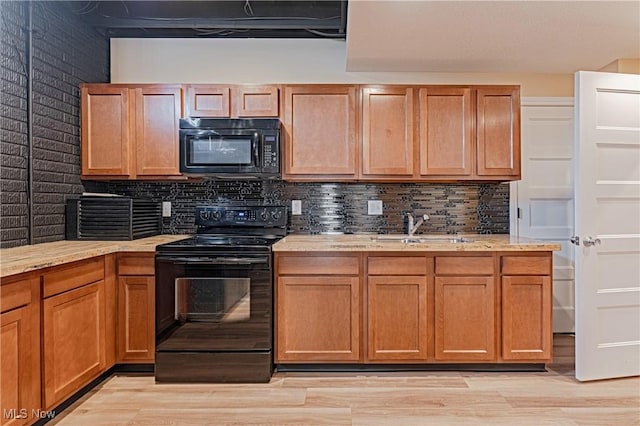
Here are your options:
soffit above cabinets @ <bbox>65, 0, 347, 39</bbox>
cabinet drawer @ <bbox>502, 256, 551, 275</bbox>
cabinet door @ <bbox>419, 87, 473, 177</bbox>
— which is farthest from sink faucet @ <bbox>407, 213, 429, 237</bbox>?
soffit above cabinets @ <bbox>65, 0, 347, 39</bbox>

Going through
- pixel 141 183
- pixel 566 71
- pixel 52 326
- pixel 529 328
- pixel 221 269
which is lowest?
pixel 529 328

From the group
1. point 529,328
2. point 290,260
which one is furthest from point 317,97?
point 529,328

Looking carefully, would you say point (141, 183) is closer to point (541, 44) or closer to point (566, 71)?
point (541, 44)

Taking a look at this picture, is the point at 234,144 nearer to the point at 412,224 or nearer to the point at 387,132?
the point at 387,132

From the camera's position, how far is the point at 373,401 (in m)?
2.38

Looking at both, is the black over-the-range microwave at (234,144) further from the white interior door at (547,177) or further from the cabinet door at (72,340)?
the white interior door at (547,177)

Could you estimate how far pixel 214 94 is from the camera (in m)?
3.07

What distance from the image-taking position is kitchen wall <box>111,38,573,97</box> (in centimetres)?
343

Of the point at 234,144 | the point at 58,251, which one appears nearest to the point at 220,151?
the point at 234,144

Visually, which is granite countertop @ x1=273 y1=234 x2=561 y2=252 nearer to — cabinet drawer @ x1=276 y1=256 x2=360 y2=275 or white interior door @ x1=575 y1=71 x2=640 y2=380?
cabinet drawer @ x1=276 y1=256 x2=360 y2=275

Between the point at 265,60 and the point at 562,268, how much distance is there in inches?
121

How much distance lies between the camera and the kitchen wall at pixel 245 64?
3.43 m

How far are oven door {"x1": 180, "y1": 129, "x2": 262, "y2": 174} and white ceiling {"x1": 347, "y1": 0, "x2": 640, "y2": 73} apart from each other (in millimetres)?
974

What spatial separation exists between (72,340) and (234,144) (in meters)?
1.52
